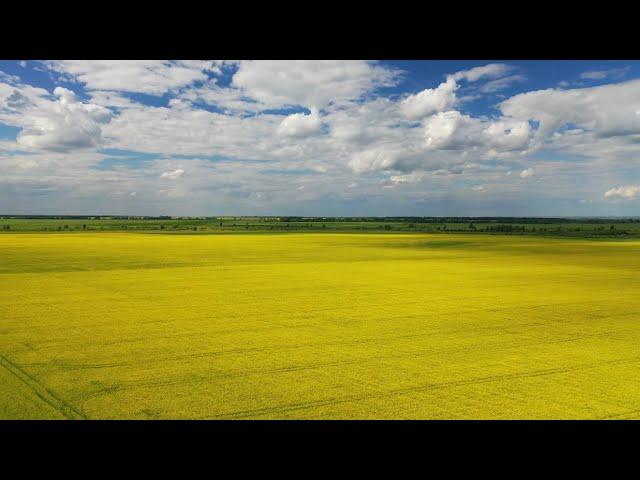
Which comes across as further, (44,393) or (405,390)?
(405,390)

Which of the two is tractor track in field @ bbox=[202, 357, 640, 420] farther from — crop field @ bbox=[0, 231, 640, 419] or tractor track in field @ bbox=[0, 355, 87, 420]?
tractor track in field @ bbox=[0, 355, 87, 420]

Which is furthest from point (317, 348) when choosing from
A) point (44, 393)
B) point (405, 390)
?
point (44, 393)

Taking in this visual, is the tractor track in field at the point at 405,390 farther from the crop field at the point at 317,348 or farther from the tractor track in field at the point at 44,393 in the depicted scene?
the tractor track in field at the point at 44,393

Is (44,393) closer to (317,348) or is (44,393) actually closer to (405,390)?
(317,348)

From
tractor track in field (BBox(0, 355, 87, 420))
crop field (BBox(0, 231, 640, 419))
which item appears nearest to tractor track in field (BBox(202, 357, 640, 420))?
→ crop field (BBox(0, 231, 640, 419))

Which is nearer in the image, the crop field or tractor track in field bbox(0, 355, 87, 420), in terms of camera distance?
tractor track in field bbox(0, 355, 87, 420)
